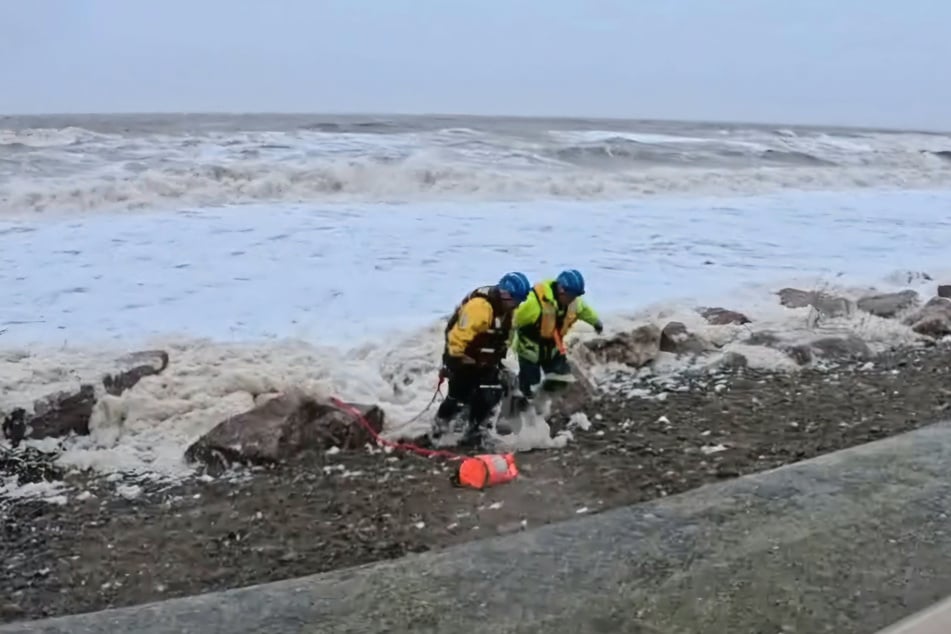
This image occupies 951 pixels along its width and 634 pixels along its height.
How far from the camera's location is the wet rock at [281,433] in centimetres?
564

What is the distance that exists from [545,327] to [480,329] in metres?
0.70

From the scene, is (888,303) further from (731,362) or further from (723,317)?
(731,362)

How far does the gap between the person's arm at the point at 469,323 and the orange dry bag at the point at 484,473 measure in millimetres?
815

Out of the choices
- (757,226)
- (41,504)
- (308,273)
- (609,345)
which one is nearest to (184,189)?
(308,273)

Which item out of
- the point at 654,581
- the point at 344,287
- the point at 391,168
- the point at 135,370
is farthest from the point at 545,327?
the point at 391,168

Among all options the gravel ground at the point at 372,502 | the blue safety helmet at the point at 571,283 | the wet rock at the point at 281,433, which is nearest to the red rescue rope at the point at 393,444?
the wet rock at the point at 281,433

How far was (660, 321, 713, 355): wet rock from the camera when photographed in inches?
320

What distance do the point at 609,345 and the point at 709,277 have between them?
437 cm

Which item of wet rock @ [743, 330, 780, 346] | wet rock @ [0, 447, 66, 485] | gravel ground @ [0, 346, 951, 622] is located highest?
wet rock @ [743, 330, 780, 346]

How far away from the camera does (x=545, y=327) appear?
646cm

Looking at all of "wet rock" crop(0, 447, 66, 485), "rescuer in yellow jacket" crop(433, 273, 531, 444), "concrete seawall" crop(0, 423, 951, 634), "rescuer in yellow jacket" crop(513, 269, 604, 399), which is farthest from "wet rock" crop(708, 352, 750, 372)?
"wet rock" crop(0, 447, 66, 485)

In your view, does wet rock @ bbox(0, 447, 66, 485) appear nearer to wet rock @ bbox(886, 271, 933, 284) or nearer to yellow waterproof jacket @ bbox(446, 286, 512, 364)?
yellow waterproof jacket @ bbox(446, 286, 512, 364)

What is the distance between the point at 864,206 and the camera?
19.9 metres

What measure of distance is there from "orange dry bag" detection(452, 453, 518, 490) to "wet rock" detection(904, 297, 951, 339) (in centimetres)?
508
